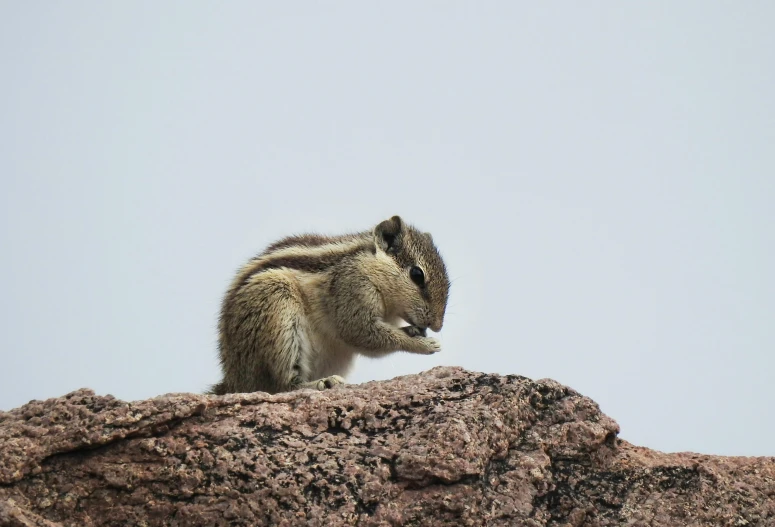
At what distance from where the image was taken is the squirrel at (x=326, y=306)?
321 inches

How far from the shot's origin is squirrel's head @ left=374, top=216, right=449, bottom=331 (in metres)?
9.31

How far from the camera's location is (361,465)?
17.7 feet

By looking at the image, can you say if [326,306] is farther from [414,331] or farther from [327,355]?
[414,331]

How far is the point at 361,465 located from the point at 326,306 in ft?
11.5

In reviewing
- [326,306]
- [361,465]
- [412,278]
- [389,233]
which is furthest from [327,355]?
[361,465]

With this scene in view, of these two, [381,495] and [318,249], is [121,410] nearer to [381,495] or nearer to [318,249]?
[381,495]

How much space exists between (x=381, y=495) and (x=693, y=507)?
73.6 inches

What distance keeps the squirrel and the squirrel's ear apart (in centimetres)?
1

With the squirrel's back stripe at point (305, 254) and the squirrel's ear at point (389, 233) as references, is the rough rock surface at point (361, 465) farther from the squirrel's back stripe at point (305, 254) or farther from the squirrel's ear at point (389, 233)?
the squirrel's ear at point (389, 233)

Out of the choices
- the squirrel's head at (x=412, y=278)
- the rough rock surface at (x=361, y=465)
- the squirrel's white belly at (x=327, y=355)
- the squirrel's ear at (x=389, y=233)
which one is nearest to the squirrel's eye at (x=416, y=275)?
the squirrel's head at (x=412, y=278)

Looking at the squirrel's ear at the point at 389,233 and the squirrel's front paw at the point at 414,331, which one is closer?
the squirrel's front paw at the point at 414,331

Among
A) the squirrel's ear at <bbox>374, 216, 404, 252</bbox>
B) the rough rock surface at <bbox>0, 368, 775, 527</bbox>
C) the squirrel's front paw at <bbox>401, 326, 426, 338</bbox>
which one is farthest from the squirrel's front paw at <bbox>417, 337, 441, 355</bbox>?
the rough rock surface at <bbox>0, 368, 775, 527</bbox>

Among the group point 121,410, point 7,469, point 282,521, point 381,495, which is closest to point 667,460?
point 381,495

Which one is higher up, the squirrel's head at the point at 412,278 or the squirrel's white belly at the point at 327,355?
the squirrel's head at the point at 412,278
